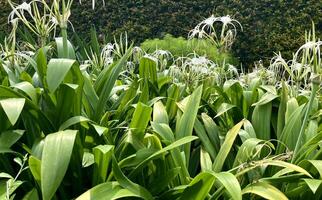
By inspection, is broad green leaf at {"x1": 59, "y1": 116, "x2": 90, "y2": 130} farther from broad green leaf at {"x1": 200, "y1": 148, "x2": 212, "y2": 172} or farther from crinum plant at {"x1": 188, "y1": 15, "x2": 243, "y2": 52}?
→ crinum plant at {"x1": 188, "y1": 15, "x2": 243, "y2": 52}

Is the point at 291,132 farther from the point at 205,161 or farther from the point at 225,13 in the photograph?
the point at 225,13

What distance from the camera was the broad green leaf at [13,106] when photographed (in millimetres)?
1533

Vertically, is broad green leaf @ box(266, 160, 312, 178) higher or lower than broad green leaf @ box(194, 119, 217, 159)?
higher

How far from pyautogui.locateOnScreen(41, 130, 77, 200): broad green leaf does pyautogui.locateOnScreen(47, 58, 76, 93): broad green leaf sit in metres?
0.16

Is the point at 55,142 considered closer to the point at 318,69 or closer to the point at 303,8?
the point at 318,69

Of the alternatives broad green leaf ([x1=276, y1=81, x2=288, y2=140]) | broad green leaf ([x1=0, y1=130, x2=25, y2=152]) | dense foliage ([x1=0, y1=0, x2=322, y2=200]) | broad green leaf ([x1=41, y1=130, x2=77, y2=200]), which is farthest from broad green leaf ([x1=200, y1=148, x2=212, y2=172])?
broad green leaf ([x1=0, y1=130, x2=25, y2=152])

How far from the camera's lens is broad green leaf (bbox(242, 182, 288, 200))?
4.95 feet

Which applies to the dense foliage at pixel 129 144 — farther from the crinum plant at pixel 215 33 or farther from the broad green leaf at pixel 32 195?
the crinum plant at pixel 215 33

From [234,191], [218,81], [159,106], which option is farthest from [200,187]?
[218,81]

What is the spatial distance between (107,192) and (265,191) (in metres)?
0.42

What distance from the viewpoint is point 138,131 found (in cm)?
173

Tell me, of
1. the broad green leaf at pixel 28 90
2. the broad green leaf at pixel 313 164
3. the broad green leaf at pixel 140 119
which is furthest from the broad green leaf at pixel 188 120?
the broad green leaf at pixel 28 90

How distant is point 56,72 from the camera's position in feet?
5.37

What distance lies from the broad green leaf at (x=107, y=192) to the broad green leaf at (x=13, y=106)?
0.92 feet
